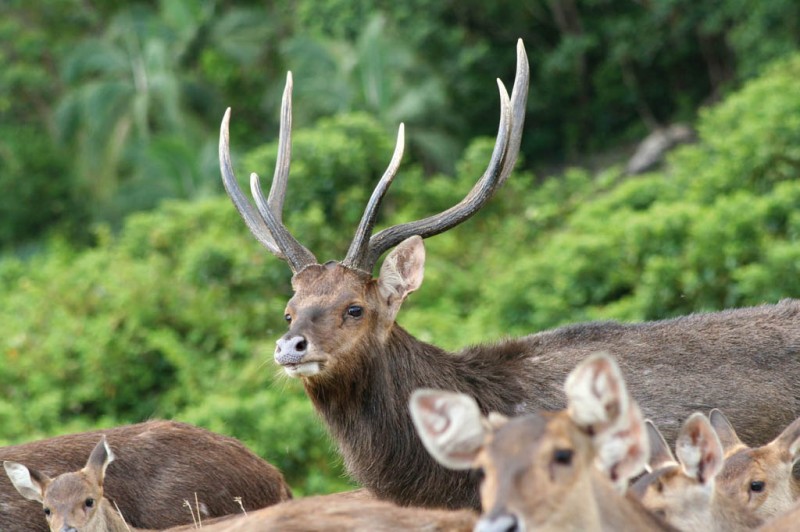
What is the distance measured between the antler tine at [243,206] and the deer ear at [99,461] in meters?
1.29

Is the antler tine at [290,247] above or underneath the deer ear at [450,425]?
above

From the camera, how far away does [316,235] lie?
1543cm

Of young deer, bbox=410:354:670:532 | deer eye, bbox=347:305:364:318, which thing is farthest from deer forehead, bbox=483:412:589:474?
deer eye, bbox=347:305:364:318

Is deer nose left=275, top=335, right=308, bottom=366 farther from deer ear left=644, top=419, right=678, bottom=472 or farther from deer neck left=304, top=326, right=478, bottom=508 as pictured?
deer ear left=644, top=419, right=678, bottom=472

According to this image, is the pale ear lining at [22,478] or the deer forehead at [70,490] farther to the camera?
the pale ear lining at [22,478]

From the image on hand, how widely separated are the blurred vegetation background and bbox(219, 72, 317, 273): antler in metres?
0.63

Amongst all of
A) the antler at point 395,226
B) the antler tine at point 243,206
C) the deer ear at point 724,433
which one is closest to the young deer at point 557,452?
the deer ear at point 724,433

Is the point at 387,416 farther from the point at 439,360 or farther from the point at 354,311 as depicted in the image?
the point at 354,311

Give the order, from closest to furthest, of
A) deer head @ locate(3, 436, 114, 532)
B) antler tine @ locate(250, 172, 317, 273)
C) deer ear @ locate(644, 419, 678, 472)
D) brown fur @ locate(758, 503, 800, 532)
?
brown fur @ locate(758, 503, 800, 532), deer ear @ locate(644, 419, 678, 472), deer head @ locate(3, 436, 114, 532), antler tine @ locate(250, 172, 317, 273)

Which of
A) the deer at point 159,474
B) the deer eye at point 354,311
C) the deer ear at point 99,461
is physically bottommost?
the deer at point 159,474

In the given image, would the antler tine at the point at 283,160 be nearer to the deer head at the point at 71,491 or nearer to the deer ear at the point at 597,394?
the deer head at the point at 71,491

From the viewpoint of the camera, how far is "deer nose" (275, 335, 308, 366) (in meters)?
5.93

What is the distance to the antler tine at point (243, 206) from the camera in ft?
22.3

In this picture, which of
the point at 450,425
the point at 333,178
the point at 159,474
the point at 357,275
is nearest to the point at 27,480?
the point at 159,474
